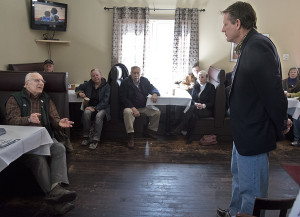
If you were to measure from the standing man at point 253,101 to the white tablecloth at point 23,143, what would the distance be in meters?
1.36

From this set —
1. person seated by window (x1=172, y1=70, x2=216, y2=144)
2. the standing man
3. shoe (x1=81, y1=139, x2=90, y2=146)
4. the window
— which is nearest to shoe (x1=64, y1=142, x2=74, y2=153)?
shoe (x1=81, y1=139, x2=90, y2=146)

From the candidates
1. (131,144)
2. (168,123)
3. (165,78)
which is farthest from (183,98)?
(165,78)

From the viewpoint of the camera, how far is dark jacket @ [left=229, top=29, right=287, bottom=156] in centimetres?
138

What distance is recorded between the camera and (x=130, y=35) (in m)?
5.52

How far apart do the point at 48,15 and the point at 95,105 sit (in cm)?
223

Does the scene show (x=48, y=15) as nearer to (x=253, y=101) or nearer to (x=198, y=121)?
(x=198, y=121)

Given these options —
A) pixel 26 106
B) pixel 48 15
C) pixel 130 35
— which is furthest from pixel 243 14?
pixel 48 15

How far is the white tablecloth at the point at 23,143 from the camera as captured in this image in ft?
5.63

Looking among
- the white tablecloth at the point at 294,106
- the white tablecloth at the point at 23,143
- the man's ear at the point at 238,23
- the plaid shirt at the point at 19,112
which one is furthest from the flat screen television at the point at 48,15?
the man's ear at the point at 238,23

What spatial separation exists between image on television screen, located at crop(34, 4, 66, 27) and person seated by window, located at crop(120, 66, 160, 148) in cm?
213

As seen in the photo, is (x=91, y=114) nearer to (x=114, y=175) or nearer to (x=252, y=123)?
(x=114, y=175)

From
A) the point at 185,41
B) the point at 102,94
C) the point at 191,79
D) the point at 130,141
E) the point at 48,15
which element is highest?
the point at 48,15

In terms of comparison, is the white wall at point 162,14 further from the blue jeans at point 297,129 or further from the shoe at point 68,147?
the shoe at point 68,147

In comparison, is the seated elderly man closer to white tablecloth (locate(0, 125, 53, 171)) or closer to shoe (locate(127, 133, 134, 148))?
white tablecloth (locate(0, 125, 53, 171))
